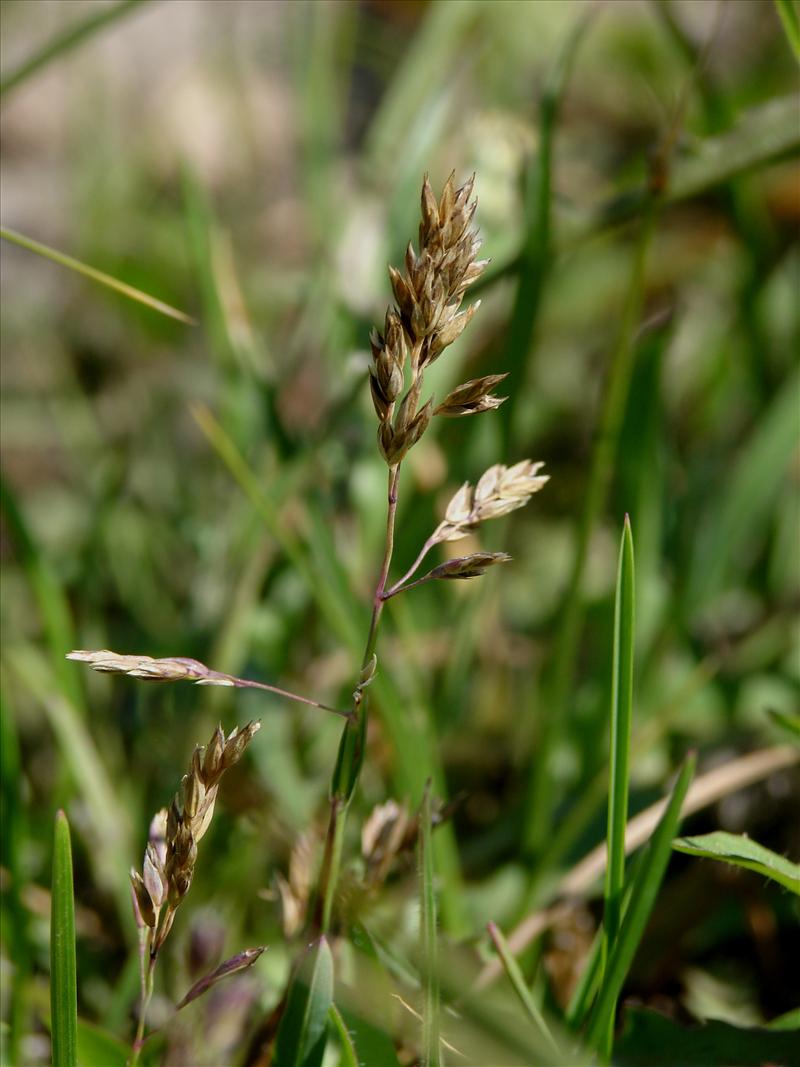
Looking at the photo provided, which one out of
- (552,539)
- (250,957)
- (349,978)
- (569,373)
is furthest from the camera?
(569,373)

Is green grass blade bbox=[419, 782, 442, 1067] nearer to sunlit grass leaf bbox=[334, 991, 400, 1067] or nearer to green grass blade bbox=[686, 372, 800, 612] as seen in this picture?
sunlit grass leaf bbox=[334, 991, 400, 1067]

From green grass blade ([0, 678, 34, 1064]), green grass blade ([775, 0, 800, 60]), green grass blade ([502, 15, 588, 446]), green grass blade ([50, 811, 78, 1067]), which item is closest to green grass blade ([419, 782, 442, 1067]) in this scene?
green grass blade ([50, 811, 78, 1067])

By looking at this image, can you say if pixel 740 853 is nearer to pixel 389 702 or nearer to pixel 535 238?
pixel 389 702

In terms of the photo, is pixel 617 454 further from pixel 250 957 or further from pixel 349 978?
pixel 250 957

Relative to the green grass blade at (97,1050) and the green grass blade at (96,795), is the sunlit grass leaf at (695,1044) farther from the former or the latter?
the green grass blade at (96,795)

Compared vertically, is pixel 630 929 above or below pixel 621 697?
below

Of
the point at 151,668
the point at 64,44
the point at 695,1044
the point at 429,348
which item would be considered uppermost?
the point at 64,44

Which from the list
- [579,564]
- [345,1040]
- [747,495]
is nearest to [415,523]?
[579,564]

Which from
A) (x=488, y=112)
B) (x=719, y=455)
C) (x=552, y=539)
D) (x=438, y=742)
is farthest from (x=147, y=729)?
(x=488, y=112)
